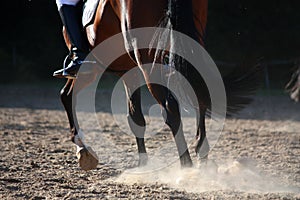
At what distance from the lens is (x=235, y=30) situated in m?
13.6

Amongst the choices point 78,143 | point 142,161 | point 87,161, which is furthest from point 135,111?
point 87,161

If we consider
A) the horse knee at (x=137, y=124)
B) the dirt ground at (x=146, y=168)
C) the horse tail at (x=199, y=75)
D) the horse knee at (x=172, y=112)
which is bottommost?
the dirt ground at (x=146, y=168)

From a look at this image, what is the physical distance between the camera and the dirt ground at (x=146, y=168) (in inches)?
174

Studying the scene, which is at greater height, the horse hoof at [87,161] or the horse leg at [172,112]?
the horse leg at [172,112]

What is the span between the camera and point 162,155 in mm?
6418

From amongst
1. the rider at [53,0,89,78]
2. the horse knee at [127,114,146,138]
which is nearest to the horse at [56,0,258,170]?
the rider at [53,0,89,78]

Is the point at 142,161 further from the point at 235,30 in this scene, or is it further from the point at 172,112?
the point at 235,30

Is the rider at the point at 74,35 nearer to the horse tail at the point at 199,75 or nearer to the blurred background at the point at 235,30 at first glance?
the horse tail at the point at 199,75

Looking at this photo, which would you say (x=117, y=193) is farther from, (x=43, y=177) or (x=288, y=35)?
(x=288, y=35)

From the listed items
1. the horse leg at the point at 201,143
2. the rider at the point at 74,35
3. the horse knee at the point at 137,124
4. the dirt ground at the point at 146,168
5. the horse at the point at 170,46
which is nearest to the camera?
the dirt ground at the point at 146,168

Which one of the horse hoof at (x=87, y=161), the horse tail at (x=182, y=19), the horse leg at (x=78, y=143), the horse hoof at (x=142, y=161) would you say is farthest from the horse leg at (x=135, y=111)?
the horse tail at (x=182, y=19)

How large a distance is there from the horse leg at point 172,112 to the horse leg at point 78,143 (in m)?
0.96

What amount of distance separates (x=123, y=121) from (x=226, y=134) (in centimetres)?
204

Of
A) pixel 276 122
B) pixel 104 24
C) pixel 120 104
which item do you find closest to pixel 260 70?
pixel 104 24
